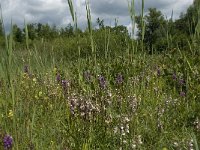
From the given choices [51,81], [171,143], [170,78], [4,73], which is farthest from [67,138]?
[170,78]

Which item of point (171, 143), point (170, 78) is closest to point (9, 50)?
point (171, 143)

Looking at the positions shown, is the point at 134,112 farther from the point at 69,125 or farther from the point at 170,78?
the point at 170,78

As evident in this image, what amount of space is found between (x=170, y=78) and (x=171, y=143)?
2340mm

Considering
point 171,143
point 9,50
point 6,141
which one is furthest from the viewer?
point 171,143

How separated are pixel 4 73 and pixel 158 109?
5.01 ft

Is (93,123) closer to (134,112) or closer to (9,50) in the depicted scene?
(134,112)

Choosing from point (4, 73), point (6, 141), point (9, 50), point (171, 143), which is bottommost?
point (171, 143)

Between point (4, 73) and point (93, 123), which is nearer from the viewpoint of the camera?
point (4, 73)

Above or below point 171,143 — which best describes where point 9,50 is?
above

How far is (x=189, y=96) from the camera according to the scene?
3723 millimetres

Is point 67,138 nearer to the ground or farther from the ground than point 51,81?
nearer to the ground

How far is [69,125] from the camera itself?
8.44 feet

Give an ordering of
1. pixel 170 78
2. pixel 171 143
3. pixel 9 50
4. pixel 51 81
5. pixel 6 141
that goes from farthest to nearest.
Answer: pixel 170 78 → pixel 51 81 → pixel 171 143 → pixel 6 141 → pixel 9 50

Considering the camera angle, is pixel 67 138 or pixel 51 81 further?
pixel 51 81
